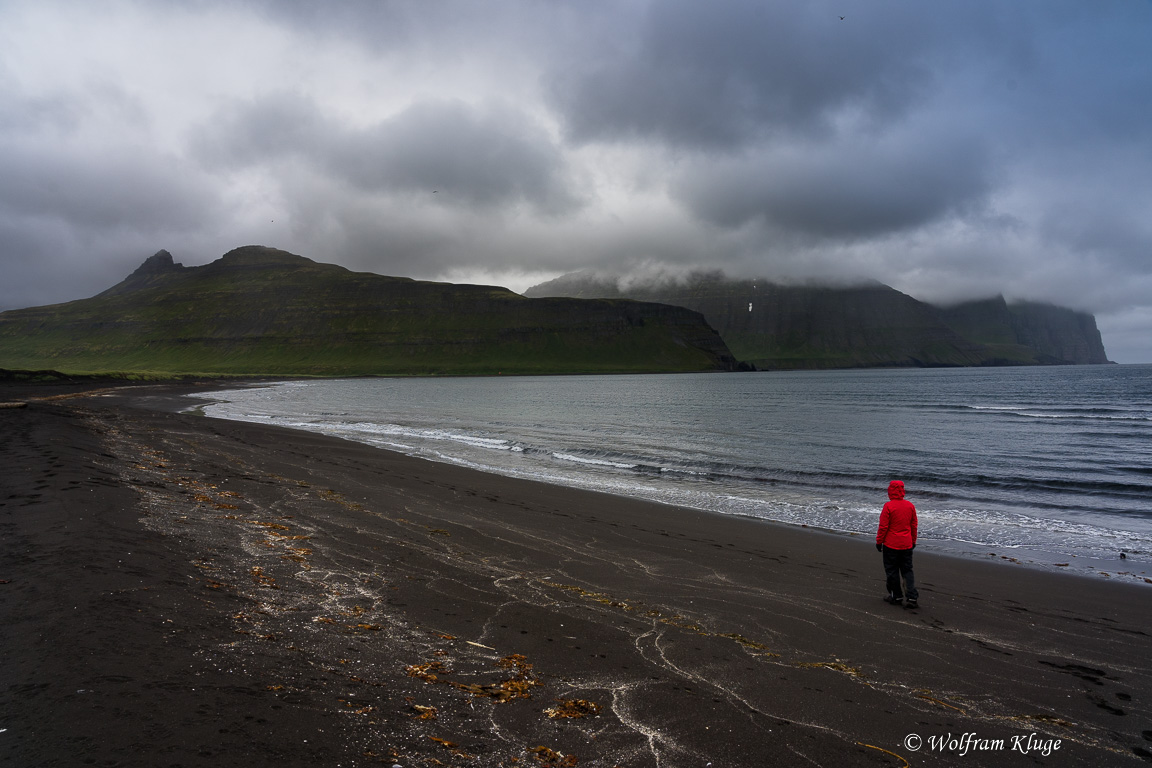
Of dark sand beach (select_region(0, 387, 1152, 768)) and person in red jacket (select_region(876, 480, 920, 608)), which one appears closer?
dark sand beach (select_region(0, 387, 1152, 768))

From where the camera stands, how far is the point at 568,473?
2830 centimetres

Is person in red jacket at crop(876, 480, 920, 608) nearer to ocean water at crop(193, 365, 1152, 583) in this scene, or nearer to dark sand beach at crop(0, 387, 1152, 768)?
dark sand beach at crop(0, 387, 1152, 768)

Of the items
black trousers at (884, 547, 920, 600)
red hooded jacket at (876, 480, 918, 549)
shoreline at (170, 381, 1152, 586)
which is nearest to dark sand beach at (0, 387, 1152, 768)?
black trousers at (884, 547, 920, 600)

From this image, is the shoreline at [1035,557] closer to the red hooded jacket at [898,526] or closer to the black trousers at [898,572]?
the black trousers at [898,572]

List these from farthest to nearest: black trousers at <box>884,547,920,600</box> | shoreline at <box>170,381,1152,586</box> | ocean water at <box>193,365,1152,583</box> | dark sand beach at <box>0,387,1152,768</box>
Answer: ocean water at <box>193,365,1152,583</box>, shoreline at <box>170,381,1152,586</box>, black trousers at <box>884,547,920,600</box>, dark sand beach at <box>0,387,1152,768</box>

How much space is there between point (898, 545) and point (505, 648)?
25.5ft

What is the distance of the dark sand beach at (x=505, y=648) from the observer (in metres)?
5.21

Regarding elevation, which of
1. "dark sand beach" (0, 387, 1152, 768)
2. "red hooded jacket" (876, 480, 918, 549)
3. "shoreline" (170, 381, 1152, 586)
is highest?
"red hooded jacket" (876, 480, 918, 549)

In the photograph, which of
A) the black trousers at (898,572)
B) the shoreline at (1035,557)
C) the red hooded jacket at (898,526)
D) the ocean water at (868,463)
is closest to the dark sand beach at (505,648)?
the black trousers at (898,572)

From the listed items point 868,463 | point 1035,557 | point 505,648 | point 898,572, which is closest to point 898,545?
point 898,572

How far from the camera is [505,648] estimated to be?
24.7ft

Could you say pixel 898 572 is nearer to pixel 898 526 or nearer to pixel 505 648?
pixel 898 526

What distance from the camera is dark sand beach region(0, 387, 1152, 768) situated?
17.1 ft

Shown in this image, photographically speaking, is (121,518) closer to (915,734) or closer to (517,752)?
(517,752)
